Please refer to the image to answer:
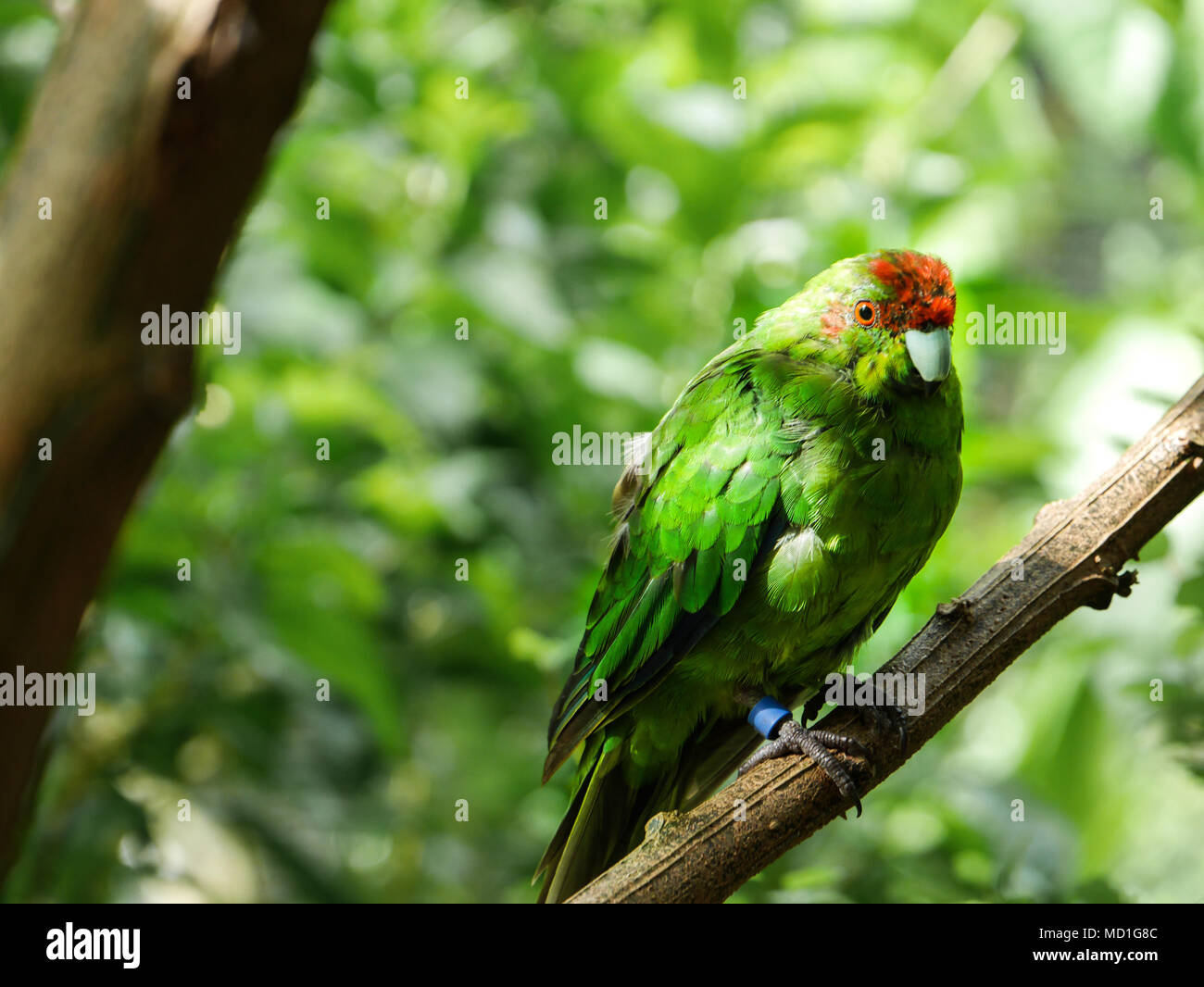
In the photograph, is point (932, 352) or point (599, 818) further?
point (599, 818)

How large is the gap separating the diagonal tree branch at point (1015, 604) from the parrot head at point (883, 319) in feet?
1.28

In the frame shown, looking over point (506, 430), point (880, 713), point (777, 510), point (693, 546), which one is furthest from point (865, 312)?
point (506, 430)

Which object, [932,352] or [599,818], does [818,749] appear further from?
[932,352]

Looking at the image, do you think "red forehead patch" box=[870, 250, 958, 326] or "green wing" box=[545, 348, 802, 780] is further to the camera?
"green wing" box=[545, 348, 802, 780]

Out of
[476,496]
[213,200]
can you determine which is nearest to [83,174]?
[213,200]

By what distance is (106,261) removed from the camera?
1.84 metres

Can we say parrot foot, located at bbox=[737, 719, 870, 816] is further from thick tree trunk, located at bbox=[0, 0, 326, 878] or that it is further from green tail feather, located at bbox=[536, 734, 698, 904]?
thick tree trunk, located at bbox=[0, 0, 326, 878]

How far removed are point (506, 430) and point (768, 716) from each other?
→ 72.3 inches

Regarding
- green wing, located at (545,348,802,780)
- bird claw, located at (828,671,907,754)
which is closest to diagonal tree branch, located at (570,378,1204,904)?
bird claw, located at (828,671,907,754)

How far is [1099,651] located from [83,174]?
3031mm

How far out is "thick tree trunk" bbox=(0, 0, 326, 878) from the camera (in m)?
1.80

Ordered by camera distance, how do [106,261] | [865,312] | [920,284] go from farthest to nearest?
[865,312] < [920,284] < [106,261]

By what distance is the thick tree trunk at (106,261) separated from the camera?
1.80m

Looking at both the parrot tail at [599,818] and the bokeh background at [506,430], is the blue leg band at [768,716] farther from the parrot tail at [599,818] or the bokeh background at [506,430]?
the bokeh background at [506,430]
